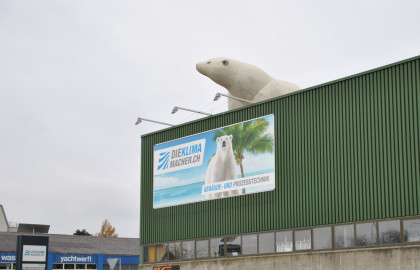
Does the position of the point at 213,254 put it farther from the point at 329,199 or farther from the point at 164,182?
the point at 329,199

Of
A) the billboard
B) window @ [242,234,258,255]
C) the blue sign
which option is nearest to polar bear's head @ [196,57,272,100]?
the billboard

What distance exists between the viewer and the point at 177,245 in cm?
3897

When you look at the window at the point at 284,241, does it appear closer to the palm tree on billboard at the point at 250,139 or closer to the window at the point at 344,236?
the window at the point at 344,236

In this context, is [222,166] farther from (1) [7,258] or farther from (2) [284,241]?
(1) [7,258]

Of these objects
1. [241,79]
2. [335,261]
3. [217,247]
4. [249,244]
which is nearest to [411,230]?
[335,261]

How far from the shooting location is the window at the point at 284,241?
32.9m

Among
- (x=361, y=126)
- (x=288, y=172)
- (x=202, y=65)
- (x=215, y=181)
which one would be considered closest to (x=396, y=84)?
(x=361, y=126)

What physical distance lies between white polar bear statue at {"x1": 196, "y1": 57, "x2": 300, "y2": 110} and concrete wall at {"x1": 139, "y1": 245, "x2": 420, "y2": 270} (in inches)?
383

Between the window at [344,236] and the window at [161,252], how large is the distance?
11825 mm

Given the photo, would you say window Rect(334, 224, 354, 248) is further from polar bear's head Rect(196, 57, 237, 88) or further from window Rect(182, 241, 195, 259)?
polar bear's head Rect(196, 57, 237, 88)

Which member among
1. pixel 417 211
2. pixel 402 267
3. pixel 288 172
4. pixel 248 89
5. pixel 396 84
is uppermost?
pixel 248 89

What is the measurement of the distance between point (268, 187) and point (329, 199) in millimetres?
3788

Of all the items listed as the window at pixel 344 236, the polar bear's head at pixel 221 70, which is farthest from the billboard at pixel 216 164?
the window at pixel 344 236

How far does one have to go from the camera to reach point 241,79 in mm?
41188
